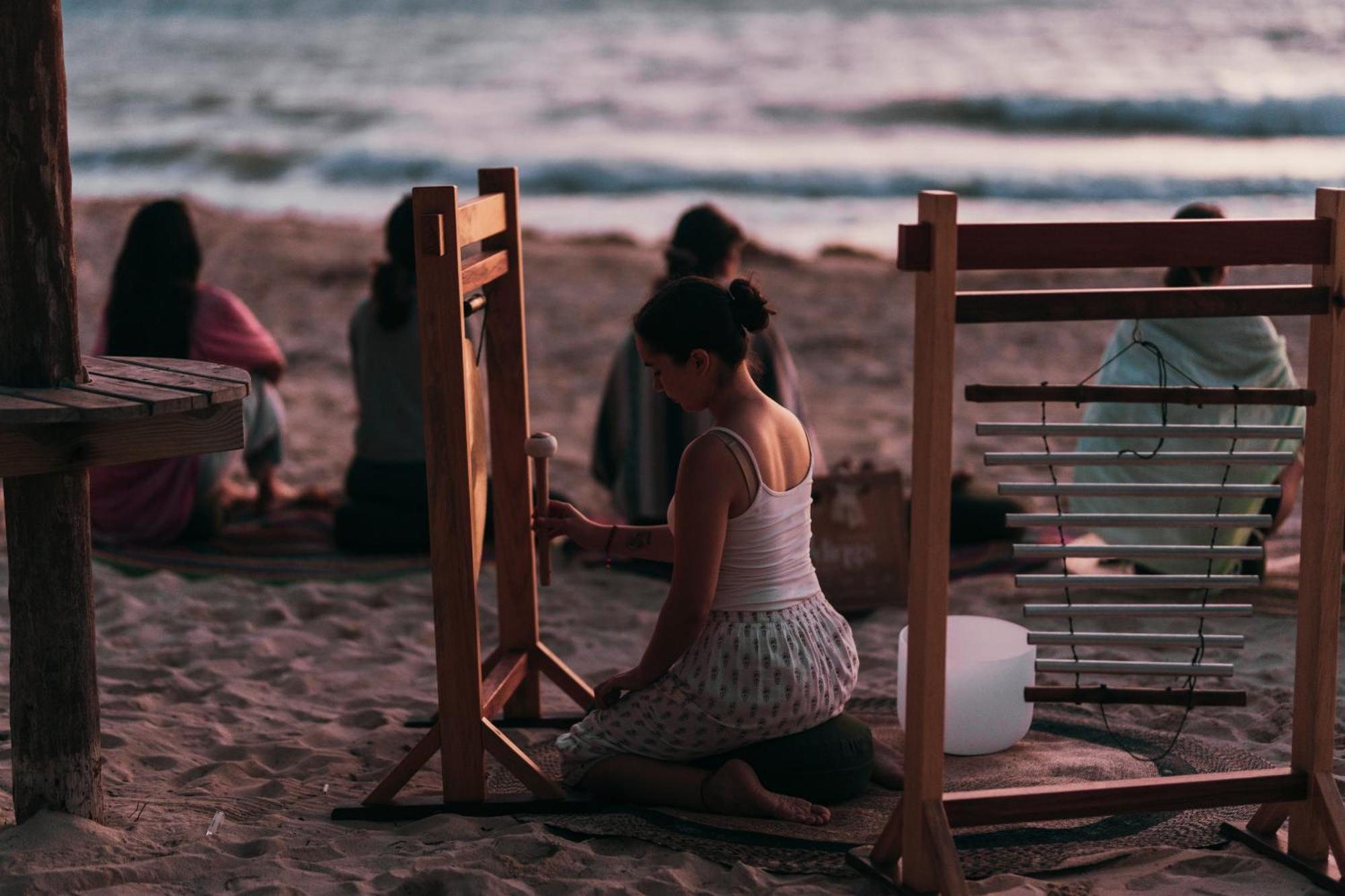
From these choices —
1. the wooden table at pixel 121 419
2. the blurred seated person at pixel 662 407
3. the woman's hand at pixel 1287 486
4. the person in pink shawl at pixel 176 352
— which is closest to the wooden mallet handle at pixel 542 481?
the wooden table at pixel 121 419

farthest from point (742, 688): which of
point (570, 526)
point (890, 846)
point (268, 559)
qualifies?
point (268, 559)

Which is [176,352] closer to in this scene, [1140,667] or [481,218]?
[481,218]

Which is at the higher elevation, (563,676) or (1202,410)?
(1202,410)

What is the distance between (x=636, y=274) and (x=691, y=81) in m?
13.2

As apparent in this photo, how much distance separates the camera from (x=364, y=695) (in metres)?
4.07

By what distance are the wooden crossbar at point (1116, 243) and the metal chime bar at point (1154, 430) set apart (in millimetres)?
289

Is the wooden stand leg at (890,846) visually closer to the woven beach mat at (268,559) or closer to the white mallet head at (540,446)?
the white mallet head at (540,446)

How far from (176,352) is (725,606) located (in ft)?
9.69

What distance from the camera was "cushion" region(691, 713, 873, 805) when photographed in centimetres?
304

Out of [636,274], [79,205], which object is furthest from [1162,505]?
[79,205]

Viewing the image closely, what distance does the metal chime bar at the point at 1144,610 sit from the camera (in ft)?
8.63

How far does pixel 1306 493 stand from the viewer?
266 cm

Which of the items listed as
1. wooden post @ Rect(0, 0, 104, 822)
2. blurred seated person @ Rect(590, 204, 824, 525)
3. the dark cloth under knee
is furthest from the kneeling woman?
the dark cloth under knee

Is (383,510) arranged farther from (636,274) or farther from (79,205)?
(79,205)
